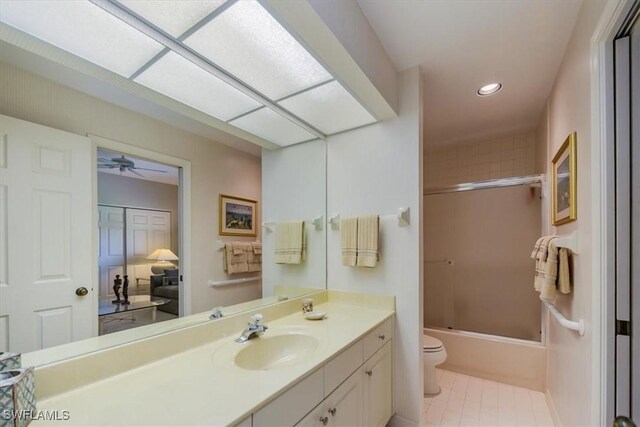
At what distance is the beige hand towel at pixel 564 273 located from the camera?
1.49m

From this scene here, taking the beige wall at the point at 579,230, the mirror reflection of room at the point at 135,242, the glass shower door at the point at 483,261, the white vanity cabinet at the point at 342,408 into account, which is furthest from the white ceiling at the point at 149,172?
the glass shower door at the point at 483,261

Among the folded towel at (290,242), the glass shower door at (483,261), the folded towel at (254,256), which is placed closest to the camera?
the folded towel at (254,256)

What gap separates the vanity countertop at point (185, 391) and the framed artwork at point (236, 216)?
0.58m

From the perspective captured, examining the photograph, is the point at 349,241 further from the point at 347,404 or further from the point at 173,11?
the point at 173,11

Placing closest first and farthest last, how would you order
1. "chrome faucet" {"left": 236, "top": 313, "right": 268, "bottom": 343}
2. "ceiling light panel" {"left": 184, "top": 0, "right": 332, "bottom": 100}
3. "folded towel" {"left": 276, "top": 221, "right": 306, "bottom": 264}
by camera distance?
"ceiling light panel" {"left": 184, "top": 0, "right": 332, "bottom": 100}, "chrome faucet" {"left": 236, "top": 313, "right": 268, "bottom": 343}, "folded towel" {"left": 276, "top": 221, "right": 306, "bottom": 264}

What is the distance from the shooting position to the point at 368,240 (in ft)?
6.27

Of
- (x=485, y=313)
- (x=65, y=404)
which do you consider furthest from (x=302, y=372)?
(x=485, y=313)

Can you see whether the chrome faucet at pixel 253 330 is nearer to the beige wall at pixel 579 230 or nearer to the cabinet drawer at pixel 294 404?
the cabinet drawer at pixel 294 404

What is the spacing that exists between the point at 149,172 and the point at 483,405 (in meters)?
2.71

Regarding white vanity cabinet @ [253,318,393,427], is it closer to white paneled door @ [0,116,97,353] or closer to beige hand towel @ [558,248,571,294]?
white paneled door @ [0,116,97,353]

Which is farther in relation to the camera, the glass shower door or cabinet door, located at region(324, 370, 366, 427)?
the glass shower door

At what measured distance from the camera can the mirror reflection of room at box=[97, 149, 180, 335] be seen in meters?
1.01

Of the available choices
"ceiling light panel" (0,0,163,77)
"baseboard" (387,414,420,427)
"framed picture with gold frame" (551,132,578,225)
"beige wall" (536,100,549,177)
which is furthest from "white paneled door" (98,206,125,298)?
"beige wall" (536,100,549,177)

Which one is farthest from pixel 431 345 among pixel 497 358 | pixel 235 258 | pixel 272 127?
pixel 272 127
